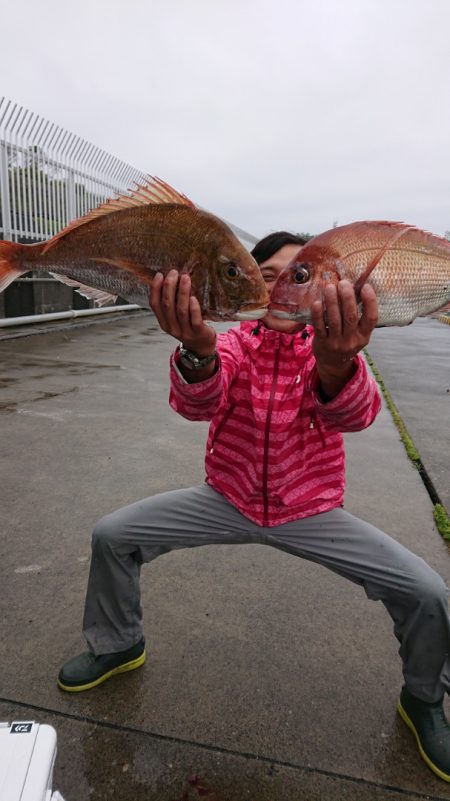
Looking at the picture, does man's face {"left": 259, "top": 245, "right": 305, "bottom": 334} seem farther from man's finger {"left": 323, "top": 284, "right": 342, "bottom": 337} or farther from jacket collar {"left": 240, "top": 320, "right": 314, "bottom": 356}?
man's finger {"left": 323, "top": 284, "right": 342, "bottom": 337}

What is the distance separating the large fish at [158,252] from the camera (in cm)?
157

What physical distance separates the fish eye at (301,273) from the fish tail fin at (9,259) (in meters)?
0.88

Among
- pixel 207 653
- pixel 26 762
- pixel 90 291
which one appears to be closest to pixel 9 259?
pixel 90 291

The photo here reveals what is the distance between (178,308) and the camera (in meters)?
1.61

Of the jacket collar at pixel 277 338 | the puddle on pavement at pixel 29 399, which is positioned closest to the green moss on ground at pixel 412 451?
the jacket collar at pixel 277 338

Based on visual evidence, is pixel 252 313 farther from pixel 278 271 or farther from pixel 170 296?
pixel 278 271

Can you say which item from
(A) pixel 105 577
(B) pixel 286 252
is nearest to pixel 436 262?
(B) pixel 286 252

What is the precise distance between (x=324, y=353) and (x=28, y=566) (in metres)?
1.91

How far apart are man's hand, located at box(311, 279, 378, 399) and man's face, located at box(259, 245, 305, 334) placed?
1.38 feet

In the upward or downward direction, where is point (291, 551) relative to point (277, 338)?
downward

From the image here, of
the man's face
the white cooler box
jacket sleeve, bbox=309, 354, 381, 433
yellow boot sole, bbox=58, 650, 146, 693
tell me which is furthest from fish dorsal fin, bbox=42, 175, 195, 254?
yellow boot sole, bbox=58, 650, 146, 693

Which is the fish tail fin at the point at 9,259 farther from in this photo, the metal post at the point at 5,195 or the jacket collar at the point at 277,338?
the metal post at the point at 5,195

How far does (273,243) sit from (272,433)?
0.76 metres

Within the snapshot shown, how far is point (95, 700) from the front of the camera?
2018 mm
